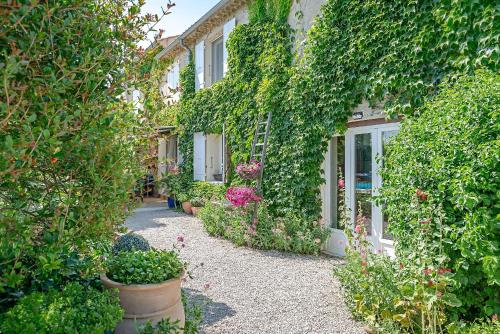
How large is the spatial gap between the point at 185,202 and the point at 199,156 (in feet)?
4.98

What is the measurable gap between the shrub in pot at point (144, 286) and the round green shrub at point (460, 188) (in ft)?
7.19

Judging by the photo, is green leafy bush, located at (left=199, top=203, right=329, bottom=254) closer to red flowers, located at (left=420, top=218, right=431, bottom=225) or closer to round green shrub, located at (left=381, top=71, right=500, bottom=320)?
round green shrub, located at (left=381, top=71, right=500, bottom=320)

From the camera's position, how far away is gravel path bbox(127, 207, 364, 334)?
372 centimetres

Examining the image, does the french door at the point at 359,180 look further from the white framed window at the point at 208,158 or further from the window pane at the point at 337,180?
the white framed window at the point at 208,158

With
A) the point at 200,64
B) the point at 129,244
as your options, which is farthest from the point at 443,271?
the point at 200,64

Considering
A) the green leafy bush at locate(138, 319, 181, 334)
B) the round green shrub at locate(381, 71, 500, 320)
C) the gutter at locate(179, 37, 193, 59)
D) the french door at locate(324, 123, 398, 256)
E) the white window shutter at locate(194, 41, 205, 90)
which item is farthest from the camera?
the gutter at locate(179, 37, 193, 59)

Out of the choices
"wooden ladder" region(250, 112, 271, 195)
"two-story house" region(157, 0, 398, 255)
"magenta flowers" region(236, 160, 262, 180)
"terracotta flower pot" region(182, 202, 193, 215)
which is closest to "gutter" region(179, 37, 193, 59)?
"two-story house" region(157, 0, 398, 255)

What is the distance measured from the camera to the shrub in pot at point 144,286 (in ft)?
8.80

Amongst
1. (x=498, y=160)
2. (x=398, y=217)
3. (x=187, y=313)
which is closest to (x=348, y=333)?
(x=398, y=217)

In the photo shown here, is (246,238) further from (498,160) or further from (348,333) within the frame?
(498,160)

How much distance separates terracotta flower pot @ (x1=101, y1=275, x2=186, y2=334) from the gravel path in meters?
0.86

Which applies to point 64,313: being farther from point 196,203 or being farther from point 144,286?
point 196,203

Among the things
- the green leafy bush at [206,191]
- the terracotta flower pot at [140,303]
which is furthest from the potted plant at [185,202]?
the terracotta flower pot at [140,303]

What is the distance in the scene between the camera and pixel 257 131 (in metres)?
7.95
